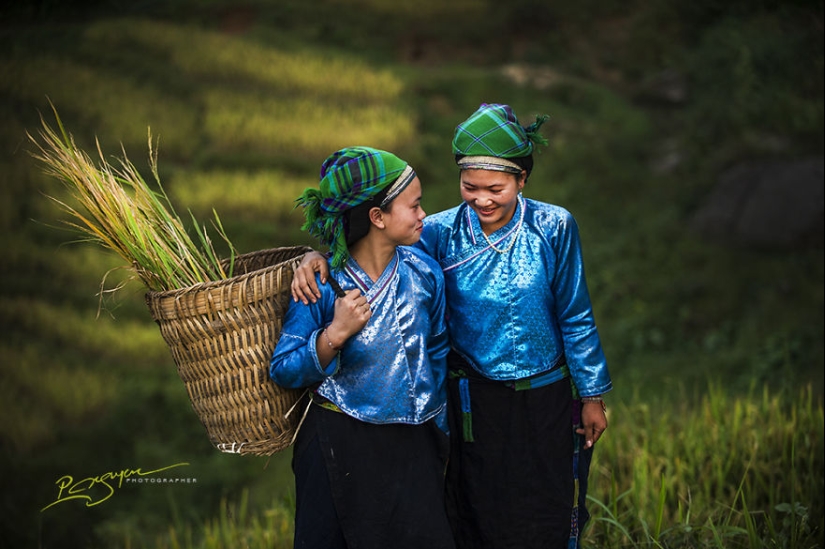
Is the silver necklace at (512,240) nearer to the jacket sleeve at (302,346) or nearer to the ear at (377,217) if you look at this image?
the ear at (377,217)

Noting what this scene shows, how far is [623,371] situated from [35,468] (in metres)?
3.83

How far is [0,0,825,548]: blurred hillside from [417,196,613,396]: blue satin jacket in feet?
5.15

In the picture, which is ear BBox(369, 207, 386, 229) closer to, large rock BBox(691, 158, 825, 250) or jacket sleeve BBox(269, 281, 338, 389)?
jacket sleeve BBox(269, 281, 338, 389)

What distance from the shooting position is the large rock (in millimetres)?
6180

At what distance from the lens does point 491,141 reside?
237 cm

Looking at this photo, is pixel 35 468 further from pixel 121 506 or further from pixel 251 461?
pixel 251 461

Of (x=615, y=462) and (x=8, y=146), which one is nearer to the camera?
(x=615, y=462)

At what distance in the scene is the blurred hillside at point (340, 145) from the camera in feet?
17.5

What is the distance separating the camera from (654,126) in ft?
30.2

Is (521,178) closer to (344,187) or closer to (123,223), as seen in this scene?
(344,187)

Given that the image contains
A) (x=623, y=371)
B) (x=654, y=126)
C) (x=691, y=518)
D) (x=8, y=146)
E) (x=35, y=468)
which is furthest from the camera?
(x=654, y=126)

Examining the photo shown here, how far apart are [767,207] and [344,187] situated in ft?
16.9

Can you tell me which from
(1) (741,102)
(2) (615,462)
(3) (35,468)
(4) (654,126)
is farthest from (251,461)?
(4) (654,126)

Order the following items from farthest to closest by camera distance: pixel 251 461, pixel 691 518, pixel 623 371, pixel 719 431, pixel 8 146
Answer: pixel 8 146
pixel 623 371
pixel 251 461
pixel 719 431
pixel 691 518
